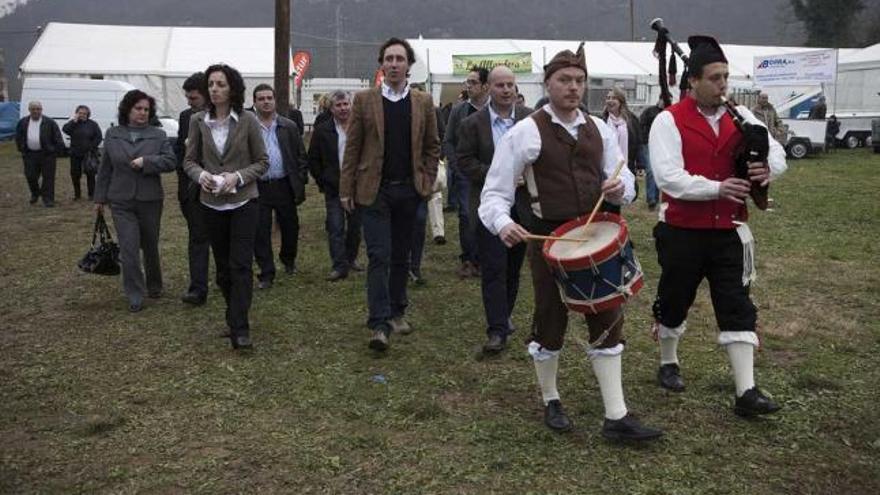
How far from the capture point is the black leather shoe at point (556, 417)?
4070 mm

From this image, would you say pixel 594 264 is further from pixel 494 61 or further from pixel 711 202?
pixel 494 61

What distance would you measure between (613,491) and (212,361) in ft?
9.86

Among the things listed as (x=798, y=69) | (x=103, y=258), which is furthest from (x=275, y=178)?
(x=798, y=69)

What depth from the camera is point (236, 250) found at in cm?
546

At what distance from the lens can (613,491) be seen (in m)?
3.44

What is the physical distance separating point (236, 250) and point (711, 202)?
Result: 3147mm

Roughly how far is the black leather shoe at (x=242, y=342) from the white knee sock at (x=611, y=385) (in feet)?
8.81

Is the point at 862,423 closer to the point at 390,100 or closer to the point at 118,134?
the point at 390,100

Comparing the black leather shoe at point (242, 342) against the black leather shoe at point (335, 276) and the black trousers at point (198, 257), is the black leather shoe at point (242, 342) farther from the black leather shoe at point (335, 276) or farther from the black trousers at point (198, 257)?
the black leather shoe at point (335, 276)

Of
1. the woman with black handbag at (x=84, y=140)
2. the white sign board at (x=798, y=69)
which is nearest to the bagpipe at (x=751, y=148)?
the woman with black handbag at (x=84, y=140)

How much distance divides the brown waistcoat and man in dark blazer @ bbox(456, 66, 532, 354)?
48.4 inches

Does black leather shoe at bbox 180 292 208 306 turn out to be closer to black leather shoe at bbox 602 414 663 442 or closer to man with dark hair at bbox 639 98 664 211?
black leather shoe at bbox 602 414 663 442

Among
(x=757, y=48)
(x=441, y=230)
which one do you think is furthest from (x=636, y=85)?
(x=441, y=230)

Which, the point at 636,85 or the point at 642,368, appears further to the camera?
the point at 636,85
